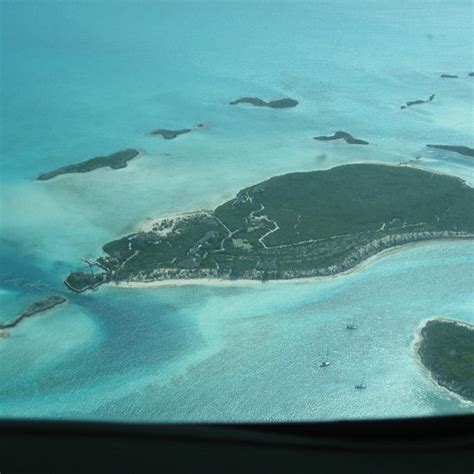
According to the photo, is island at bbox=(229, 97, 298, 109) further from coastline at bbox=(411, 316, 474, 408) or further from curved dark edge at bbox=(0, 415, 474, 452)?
curved dark edge at bbox=(0, 415, 474, 452)

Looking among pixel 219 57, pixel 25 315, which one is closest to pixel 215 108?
pixel 219 57

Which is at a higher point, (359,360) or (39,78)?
(359,360)

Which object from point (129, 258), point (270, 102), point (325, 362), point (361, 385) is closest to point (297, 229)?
point (129, 258)

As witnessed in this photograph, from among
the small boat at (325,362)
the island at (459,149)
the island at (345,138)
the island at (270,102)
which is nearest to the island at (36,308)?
the small boat at (325,362)

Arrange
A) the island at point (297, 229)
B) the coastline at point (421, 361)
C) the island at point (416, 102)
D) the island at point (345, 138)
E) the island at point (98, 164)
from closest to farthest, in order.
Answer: the coastline at point (421, 361)
the island at point (297, 229)
the island at point (98, 164)
the island at point (345, 138)
the island at point (416, 102)

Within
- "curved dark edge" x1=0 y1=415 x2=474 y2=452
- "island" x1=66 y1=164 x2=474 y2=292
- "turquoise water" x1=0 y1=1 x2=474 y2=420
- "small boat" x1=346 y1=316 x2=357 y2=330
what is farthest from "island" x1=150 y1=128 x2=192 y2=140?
"curved dark edge" x1=0 y1=415 x2=474 y2=452

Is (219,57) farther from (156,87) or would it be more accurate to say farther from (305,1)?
(305,1)

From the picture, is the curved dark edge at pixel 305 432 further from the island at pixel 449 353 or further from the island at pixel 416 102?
the island at pixel 416 102

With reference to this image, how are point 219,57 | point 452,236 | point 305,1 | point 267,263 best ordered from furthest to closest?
point 305,1 → point 219,57 → point 452,236 → point 267,263
